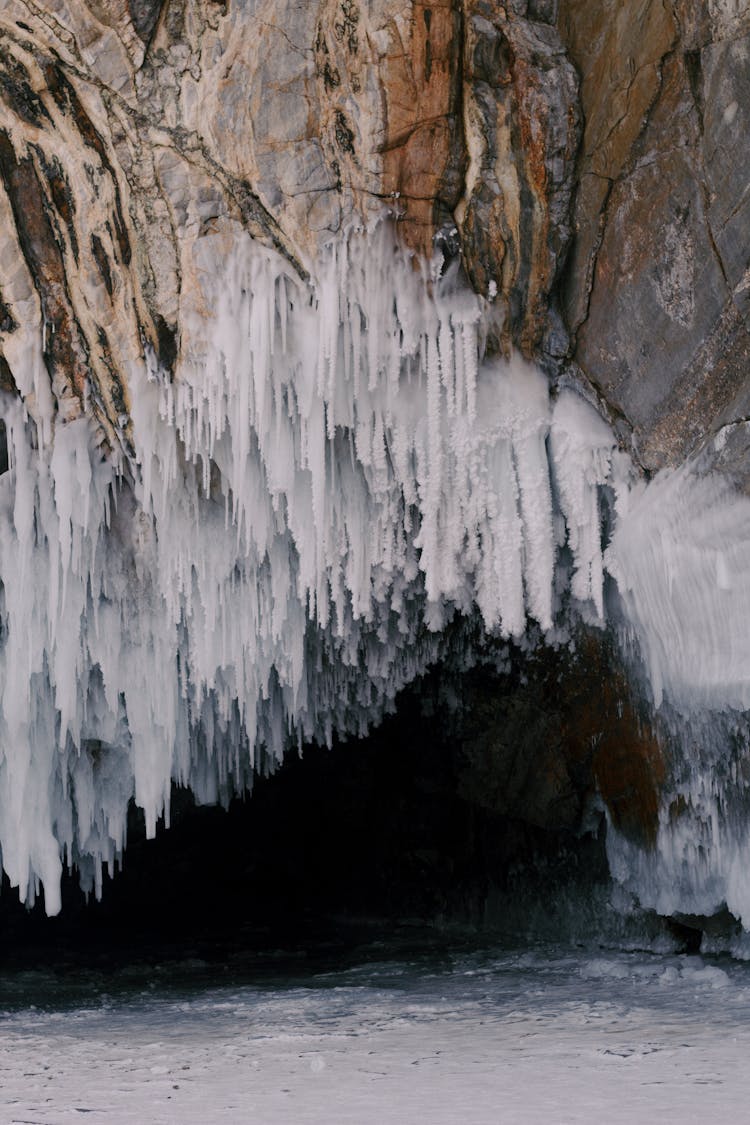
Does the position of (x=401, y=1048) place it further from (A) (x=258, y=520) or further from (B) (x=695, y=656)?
(A) (x=258, y=520)

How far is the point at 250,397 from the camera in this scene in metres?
5.42

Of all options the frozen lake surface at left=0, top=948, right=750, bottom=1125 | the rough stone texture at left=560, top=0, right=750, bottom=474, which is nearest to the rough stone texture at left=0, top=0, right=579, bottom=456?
the rough stone texture at left=560, top=0, right=750, bottom=474

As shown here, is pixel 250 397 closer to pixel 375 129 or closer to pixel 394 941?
pixel 375 129

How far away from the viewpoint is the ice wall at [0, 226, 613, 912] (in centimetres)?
523

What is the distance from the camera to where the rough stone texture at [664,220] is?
14.6ft

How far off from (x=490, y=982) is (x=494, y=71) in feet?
16.5

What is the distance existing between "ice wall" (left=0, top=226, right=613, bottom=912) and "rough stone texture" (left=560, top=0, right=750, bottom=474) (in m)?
0.44

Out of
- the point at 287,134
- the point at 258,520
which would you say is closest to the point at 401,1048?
the point at 258,520

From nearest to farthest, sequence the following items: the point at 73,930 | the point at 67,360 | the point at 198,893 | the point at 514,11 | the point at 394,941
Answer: the point at 514,11, the point at 67,360, the point at 394,941, the point at 73,930, the point at 198,893

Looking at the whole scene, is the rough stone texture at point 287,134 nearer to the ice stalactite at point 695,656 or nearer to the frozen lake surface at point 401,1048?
the ice stalactite at point 695,656

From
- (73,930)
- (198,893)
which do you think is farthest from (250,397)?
(198,893)

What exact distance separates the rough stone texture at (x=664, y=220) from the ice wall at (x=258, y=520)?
1.44 ft

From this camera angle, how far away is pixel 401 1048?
14.7 ft

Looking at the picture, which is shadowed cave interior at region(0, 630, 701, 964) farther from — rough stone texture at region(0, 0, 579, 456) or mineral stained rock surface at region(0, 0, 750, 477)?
rough stone texture at region(0, 0, 579, 456)
